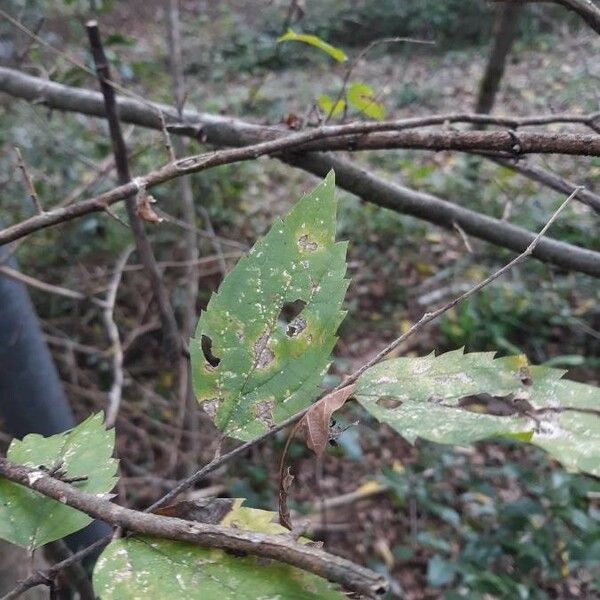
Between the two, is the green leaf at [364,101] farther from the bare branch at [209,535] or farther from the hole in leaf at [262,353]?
the bare branch at [209,535]

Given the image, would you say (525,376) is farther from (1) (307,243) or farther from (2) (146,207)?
(2) (146,207)

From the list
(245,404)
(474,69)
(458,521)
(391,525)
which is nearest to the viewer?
(245,404)

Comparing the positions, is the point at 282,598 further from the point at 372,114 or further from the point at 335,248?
the point at 372,114

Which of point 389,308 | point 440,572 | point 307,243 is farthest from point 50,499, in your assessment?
point 389,308

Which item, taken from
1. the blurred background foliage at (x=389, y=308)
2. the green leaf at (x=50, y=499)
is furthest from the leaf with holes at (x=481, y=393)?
the blurred background foliage at (x=389, y=308)

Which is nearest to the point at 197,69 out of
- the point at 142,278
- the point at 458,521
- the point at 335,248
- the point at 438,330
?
the point at 142,278

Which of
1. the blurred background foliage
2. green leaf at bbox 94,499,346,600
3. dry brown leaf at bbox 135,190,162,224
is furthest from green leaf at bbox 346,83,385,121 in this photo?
green leaf at bbox 94,499,346,600
